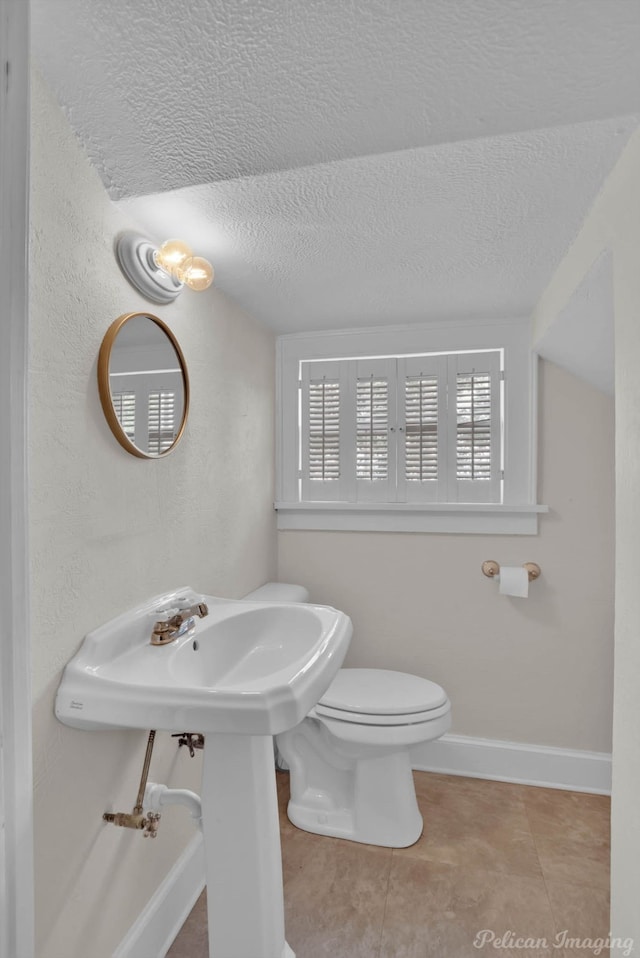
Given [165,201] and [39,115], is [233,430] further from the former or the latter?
[39,115]

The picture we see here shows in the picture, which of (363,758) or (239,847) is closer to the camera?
(239,847)

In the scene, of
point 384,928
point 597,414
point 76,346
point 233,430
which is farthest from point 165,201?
point 384,928

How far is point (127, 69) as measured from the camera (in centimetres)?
85

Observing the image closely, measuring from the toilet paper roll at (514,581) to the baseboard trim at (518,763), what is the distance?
666mm

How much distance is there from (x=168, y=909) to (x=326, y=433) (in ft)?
5.67

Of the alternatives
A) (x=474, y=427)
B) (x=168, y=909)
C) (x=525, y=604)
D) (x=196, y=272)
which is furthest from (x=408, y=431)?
(x=168, y=909)

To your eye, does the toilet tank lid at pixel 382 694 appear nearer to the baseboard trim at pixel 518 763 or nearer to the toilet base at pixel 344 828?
the baseboard trim at pixel 518 763

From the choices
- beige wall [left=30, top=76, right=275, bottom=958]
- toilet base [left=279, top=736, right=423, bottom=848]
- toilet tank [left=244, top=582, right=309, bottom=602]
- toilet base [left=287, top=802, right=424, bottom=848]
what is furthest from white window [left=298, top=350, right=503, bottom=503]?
toilet base [left=287, top=802, right=424, bottom=848]

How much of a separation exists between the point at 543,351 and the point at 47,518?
1.81 metres

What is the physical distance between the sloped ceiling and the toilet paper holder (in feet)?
3.85

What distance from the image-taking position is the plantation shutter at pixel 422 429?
2.12m

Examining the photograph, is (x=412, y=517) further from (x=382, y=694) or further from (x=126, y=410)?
(x=126, y=410)

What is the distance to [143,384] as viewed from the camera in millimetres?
1269

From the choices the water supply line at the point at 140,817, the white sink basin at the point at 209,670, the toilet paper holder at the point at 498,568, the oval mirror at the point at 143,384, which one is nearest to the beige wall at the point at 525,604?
the toilet paper holder at the point at 498,568
